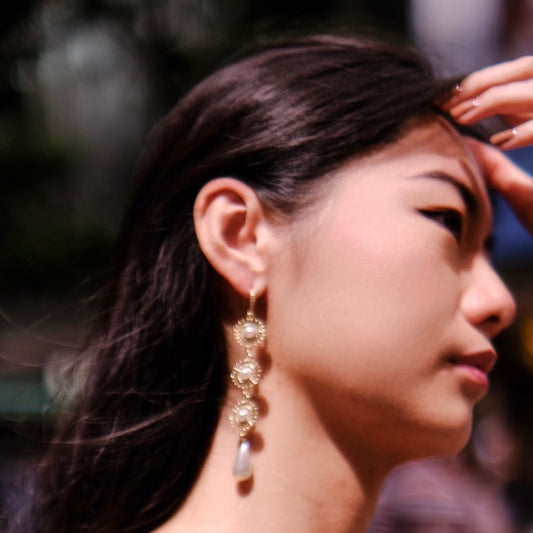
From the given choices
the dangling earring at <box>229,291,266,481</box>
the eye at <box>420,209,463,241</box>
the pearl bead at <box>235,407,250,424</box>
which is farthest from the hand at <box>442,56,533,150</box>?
the pearl bead at <box>235,407,250,424</box>

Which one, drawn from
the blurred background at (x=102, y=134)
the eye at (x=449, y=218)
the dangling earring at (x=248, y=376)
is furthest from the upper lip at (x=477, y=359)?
the blurred background at (x=102, y=134)

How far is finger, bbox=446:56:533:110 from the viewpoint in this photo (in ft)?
6.50

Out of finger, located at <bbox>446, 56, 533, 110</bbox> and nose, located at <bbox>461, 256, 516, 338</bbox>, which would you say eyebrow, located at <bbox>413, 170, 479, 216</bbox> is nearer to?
nose, located at <bbox>461, 256, 516, 338</bbox>

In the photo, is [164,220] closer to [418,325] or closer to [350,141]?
[350,141]

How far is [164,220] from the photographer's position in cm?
200

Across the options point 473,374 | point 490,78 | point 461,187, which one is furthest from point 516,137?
point 473,374

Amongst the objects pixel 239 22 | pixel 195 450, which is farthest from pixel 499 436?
pixel 195 450

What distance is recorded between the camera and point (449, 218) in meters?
1.85

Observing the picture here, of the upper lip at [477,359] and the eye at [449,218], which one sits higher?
the eye at [449,218]

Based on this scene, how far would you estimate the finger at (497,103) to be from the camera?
6.40 ft

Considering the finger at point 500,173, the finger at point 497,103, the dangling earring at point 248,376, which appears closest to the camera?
the dangling earring at point 248,376

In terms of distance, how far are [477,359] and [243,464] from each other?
0.47 m

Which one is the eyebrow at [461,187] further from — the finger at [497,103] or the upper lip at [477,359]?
the upper lip at [477,359]

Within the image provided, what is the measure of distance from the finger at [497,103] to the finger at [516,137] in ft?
0.11
